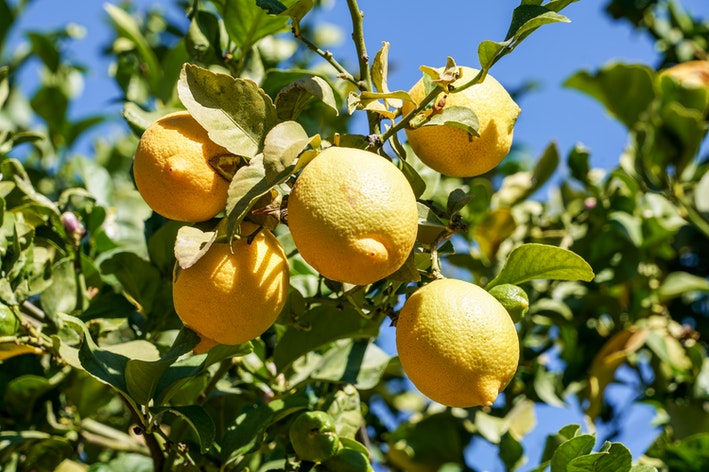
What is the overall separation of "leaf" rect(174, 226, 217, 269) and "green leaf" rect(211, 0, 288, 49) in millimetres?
586

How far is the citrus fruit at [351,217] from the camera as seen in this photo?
0.90 m

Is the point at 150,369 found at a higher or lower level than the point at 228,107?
lower

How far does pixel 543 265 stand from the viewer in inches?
45.0

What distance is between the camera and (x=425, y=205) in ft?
3.61

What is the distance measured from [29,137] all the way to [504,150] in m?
1.01

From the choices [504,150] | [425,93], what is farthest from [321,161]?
[504,150]

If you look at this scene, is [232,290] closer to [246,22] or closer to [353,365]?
[353,365]

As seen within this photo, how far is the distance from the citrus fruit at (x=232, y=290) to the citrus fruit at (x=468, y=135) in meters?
0.25

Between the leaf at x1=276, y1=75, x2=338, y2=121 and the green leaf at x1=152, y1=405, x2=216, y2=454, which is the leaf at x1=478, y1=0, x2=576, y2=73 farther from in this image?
the green leaf at x1=152, y1=405, x2=216, y2=454

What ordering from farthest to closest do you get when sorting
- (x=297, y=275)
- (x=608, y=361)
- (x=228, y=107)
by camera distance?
1. (x=608, y=361)
2. (x=297, y=275)
3. (x=228, y=107)

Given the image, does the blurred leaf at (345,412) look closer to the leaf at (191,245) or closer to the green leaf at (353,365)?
the green leaf at (353,365)

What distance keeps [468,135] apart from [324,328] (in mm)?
434

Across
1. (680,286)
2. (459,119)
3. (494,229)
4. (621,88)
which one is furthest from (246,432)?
(621,88)

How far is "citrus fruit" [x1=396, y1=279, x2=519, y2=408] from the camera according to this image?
0.96 metres
